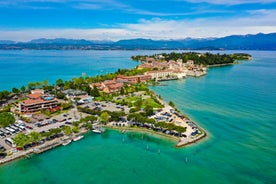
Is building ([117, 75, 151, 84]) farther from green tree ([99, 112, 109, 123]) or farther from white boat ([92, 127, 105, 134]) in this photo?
white boat ([92, 127, 105, 134])

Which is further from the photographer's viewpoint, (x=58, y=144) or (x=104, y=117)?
(x=104, y=117)

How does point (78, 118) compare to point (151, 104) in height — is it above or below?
below

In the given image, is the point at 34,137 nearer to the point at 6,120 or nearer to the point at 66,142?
the point at 66,142

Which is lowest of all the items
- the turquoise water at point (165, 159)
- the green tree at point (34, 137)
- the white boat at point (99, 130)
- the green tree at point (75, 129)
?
the turquoise water at point (165, 159)

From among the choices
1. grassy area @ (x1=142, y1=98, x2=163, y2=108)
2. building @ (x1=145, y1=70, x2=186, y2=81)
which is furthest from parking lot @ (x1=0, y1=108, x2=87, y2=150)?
building @ (x1=145, y1=70, x2=186, y2=81)

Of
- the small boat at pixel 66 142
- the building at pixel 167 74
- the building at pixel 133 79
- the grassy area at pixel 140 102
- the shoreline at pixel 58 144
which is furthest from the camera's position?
the building at pixel 167 74

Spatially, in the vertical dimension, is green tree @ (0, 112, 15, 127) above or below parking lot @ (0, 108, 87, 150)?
above

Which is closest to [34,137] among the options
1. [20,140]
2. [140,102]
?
[20,140]

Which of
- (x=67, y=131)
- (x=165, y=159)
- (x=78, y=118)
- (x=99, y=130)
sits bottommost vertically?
(x=165, y=159)

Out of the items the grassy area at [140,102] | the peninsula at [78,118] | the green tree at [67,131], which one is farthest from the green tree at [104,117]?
the grassy area at [140,102]

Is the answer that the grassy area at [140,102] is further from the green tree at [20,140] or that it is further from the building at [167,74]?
the building at [167,74]

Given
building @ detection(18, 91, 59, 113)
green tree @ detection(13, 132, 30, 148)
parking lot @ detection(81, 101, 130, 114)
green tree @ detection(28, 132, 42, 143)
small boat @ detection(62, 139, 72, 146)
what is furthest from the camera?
parking lot @ detection(81, 101, 130, 114)

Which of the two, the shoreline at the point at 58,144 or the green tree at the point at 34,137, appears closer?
the shoreline at the point at 58,144
